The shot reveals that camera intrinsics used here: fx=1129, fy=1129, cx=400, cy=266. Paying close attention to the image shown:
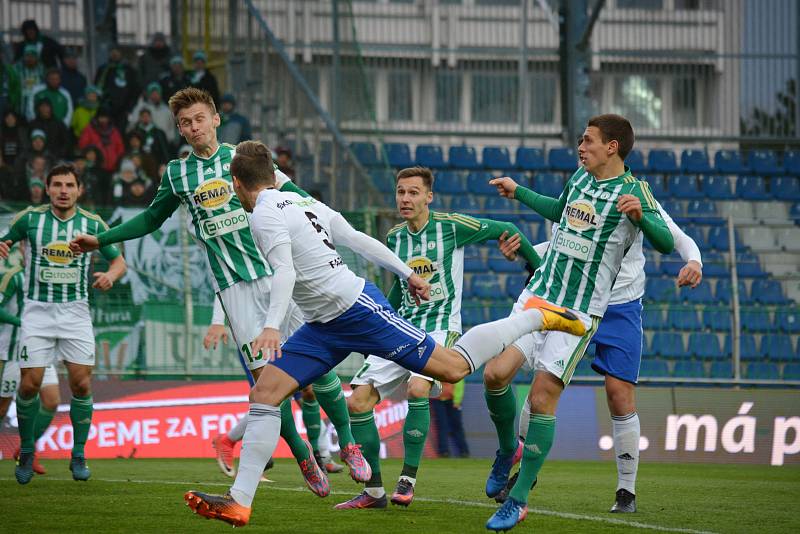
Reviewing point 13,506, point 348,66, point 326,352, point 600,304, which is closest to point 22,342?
point 13,506

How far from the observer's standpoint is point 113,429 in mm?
13438

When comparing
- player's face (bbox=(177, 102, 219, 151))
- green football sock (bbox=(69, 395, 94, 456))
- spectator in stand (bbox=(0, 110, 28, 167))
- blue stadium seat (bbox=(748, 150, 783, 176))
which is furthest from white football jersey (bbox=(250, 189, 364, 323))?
blue stadium seat (bbox=(748, 150, 783, 176))

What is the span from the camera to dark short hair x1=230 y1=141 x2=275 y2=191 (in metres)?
6.25

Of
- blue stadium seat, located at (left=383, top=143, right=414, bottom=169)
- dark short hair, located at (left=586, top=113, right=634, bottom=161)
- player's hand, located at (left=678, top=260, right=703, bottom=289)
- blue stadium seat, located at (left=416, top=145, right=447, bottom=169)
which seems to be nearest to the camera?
player's hand, located at (left=678, top=260, right=703, bottom=289)

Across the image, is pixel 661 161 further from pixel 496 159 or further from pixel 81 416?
pixel 81 416

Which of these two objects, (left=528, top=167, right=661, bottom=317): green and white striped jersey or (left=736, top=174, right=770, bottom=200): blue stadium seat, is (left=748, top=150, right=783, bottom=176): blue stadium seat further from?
(left=528, top=167, right=661, bottom=317): green and white striped jersey

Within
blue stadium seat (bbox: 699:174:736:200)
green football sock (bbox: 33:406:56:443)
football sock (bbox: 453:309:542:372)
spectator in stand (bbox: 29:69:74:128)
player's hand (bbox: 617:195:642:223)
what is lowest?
green football sock (bbox: 33:406:56:443)

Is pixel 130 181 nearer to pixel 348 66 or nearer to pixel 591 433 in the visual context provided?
pixel 348 66

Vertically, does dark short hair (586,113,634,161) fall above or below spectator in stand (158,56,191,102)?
below

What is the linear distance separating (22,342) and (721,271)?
10321 millimetres

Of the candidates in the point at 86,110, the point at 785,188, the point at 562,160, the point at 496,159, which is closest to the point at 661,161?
the point at 562,160

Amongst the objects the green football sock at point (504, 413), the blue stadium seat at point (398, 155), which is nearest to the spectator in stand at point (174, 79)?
the blue stadium seat at point (398, 155)

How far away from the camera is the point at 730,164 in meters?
21.1

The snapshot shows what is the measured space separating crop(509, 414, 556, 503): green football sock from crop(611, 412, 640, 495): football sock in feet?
3.43
